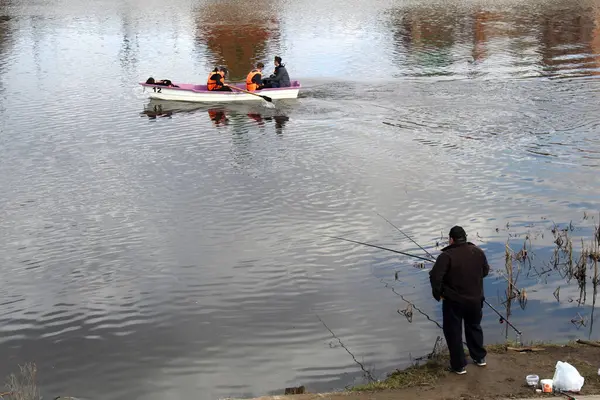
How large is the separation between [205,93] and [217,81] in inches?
25.8

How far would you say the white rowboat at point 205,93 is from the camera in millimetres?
31516

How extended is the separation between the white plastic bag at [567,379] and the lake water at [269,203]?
3084mm

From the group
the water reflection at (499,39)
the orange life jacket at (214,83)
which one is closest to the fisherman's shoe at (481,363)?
the orange life jacket at (214,83)

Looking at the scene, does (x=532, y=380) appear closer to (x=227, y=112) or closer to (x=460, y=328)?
(x=460, y=328)

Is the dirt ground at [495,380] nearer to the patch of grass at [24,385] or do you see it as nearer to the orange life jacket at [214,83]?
the patch of grass at [24,385]

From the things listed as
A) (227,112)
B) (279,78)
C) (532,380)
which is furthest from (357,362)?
(279,78)

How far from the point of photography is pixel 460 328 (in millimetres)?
10672

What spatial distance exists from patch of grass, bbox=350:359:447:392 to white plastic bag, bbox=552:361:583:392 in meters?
1.54

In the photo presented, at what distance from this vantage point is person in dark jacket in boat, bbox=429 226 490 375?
34.3 feet

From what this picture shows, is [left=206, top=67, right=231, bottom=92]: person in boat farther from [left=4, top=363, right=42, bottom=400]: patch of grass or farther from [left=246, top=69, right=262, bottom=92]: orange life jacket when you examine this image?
[left=4, top=363, right=42, bottom=400]: patch of grass

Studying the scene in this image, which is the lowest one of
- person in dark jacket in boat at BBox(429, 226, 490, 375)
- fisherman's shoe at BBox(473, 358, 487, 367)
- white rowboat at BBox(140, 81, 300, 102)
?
fisherman's shoe at BBox(473, 358, 487, 367)

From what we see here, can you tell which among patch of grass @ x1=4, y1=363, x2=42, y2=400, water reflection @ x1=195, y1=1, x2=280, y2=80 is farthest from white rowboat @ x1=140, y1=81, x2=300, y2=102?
patch of grass @ x1=4, y1=363, x2=42, y2=400

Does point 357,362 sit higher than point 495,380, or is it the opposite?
point 495,380

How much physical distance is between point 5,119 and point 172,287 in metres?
17.2
